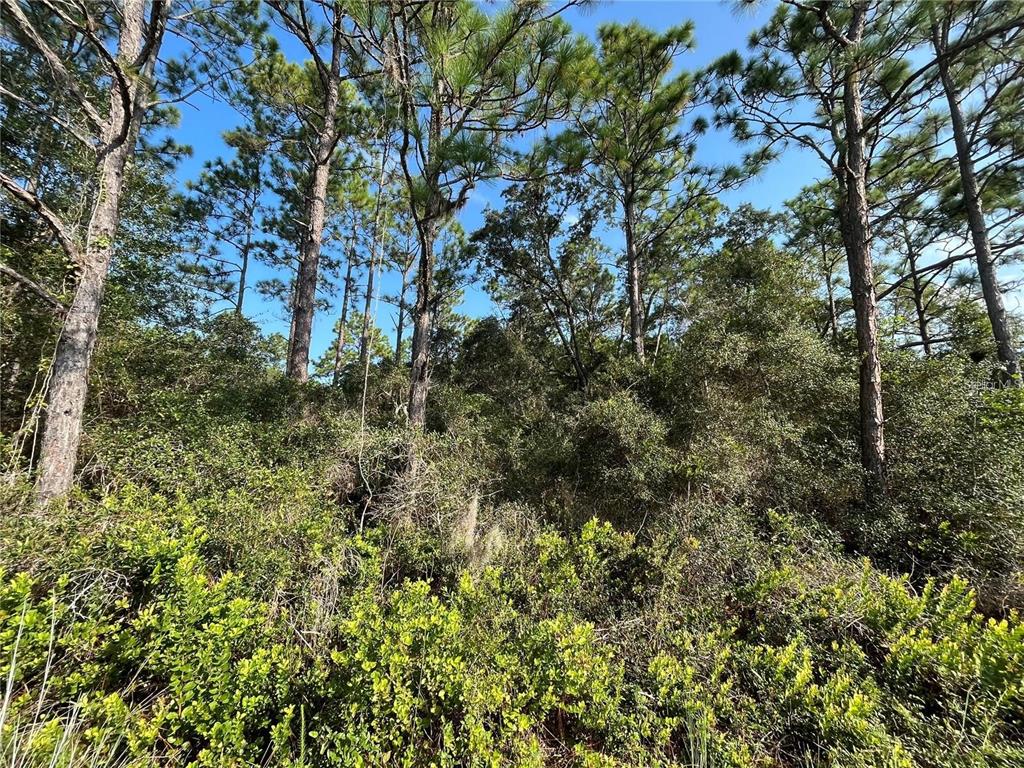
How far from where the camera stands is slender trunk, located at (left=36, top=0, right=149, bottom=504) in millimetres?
2891

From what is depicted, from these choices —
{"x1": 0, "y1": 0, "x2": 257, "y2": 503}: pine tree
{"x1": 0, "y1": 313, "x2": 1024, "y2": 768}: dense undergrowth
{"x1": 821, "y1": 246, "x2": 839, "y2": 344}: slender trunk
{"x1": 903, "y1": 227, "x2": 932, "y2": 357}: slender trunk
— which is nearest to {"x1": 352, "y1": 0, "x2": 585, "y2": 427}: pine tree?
{"x1": 0, "y1": 0, "x2": 257, "y2": 503}: pine tree

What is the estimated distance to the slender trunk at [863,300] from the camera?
397 cm

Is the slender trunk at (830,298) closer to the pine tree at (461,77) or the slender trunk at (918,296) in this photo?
the slender trunk at (918,296)

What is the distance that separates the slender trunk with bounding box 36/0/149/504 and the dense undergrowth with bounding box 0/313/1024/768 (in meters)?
0.31

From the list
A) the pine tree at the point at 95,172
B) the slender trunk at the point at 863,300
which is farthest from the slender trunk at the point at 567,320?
the pine tree at the point at 95,172

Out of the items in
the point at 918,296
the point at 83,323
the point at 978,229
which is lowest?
the point at 83,323

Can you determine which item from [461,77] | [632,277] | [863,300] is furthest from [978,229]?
[461,77]

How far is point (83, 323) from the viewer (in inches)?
123

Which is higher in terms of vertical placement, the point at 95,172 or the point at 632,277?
the point at 632,277

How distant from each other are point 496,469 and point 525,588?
2.21 metres

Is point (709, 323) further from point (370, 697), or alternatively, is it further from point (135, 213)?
point (135, 213)

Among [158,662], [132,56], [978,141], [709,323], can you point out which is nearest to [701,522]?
[709,323]

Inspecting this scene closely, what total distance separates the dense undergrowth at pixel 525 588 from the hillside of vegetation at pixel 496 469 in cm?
2

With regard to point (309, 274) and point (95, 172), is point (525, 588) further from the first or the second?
point (309, 274)
